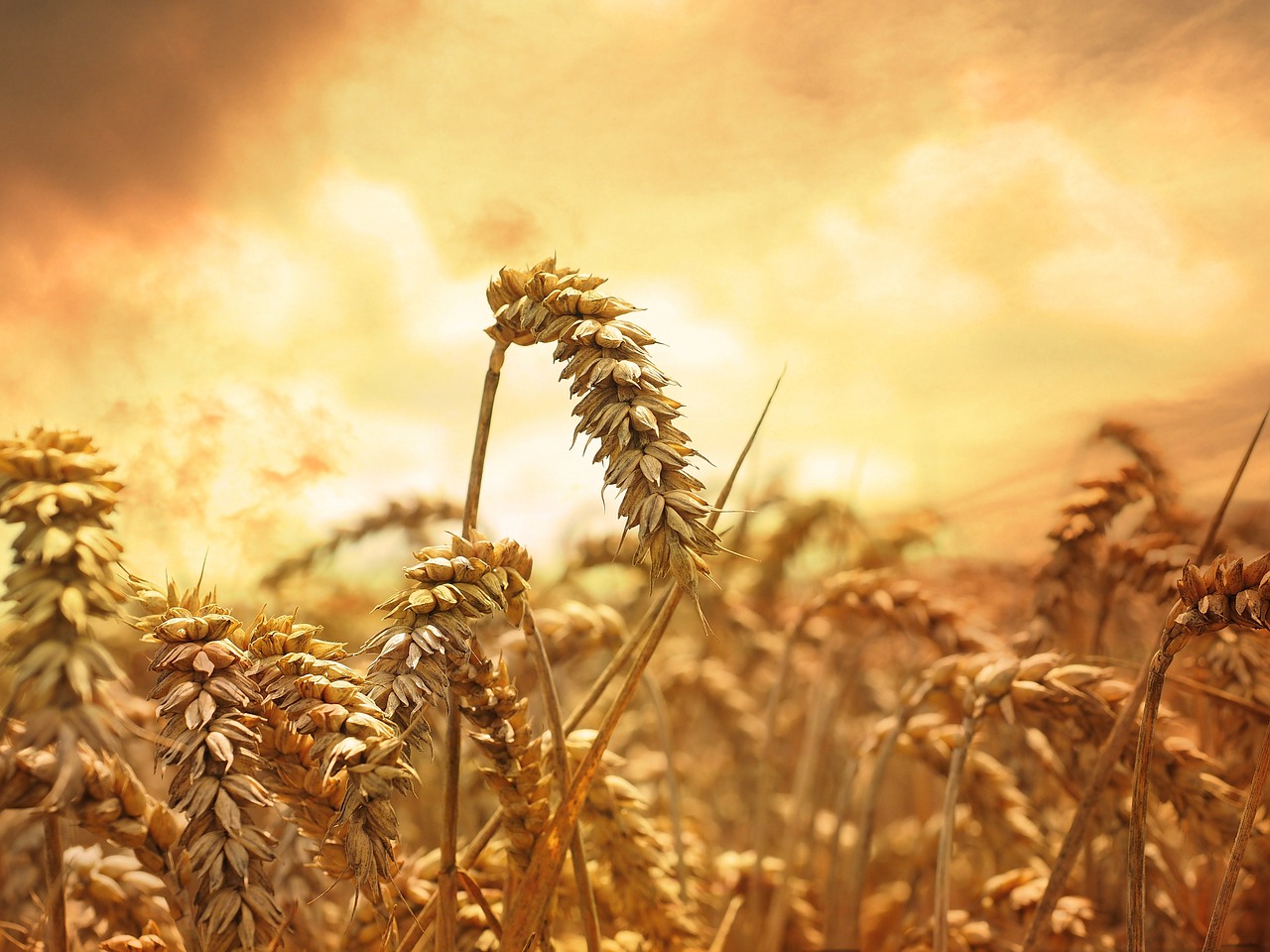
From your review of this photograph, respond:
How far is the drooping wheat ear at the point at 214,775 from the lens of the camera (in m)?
0.70

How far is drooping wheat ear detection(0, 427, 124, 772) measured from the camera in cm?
60

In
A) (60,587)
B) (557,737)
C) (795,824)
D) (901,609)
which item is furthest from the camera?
(795,824)

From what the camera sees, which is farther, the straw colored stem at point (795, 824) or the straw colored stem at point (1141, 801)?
the straw colored stem at point (795, 824)

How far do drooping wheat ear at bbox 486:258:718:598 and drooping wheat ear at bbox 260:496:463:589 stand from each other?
110cm

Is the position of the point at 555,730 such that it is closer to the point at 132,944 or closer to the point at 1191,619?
the point at 132,944

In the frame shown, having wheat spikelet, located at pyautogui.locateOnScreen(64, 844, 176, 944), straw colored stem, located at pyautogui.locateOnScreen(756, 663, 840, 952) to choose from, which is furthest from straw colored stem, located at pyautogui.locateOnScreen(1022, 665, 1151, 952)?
wheat spikelet, located at pyautogui.locateOnScreen(64, 844, 176, 944)

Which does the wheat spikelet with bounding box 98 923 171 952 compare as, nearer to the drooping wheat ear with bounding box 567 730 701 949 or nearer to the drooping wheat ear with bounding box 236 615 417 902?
the drooping wheat ear with bounding box 236 615 417 902

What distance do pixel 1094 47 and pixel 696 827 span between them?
211 centimetres

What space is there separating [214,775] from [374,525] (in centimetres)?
128

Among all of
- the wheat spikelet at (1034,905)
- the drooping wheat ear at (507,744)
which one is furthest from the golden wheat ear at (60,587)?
the wheat spikelet at (1034,905)

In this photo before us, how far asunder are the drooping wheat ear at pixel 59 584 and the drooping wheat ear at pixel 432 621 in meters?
0.20

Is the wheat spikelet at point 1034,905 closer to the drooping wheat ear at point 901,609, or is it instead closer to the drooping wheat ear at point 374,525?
the drooping wheat ear at point 901,609

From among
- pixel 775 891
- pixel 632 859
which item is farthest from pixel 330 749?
pixel 775 891

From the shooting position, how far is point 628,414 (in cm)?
79
